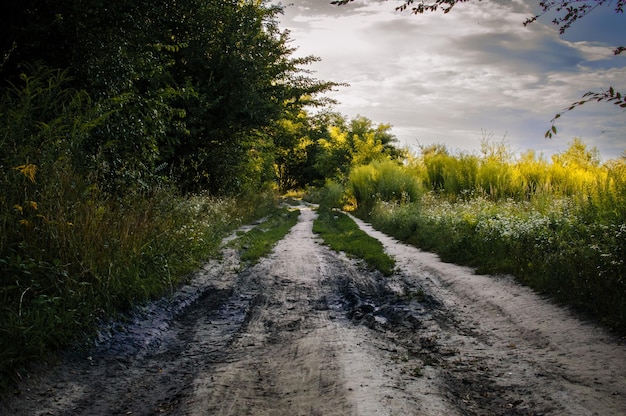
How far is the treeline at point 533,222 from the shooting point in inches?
218

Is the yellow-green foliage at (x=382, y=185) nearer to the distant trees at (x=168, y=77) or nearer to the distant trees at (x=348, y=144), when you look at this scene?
the distant trees at (x=168, y=77)

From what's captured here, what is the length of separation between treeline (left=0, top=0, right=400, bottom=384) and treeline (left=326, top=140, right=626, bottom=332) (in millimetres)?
5193

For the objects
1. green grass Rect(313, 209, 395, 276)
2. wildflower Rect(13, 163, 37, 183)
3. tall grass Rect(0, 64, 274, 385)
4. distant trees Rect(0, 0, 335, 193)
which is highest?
distant trees Rect(0, 0, 335, 193)

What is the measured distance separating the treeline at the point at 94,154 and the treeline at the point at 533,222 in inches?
204

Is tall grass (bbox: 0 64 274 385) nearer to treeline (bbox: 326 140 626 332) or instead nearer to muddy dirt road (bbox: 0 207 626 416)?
muddy dirt road (bbox: 0 207 626 416)

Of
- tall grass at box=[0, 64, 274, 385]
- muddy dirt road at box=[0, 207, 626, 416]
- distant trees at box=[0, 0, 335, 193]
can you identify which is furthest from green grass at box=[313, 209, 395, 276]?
distant trees at box=[0, 0, 335, 193]

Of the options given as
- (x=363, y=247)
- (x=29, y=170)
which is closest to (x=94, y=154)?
(x=29, y=170)

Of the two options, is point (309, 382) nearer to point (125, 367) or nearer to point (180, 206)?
→ point (125, 367)

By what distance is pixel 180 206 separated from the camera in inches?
360

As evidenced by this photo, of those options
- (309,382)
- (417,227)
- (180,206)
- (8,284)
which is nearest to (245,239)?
(180,206)

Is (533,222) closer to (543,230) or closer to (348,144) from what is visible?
(543,230)

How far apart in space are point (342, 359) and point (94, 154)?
5.59m

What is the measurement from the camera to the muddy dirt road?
3.26m

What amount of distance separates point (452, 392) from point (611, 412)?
1005 mm
